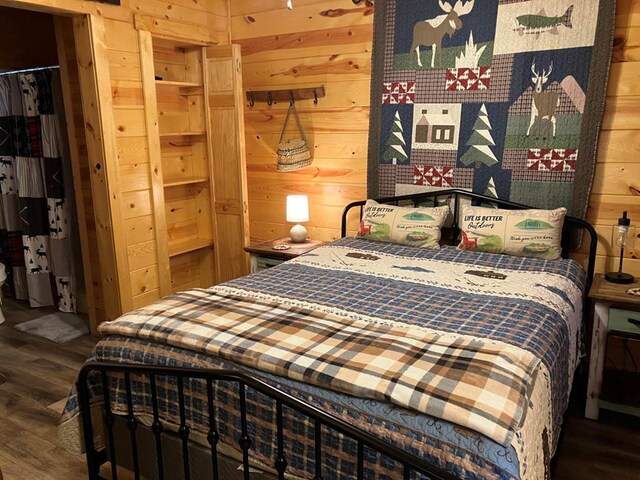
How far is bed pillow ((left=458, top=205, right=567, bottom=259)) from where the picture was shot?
2738mm

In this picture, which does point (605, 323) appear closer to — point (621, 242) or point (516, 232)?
point (621, 242)

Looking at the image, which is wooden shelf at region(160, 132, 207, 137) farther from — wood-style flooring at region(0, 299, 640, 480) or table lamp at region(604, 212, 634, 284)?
table lamp at region(604, 212, 634, 284)

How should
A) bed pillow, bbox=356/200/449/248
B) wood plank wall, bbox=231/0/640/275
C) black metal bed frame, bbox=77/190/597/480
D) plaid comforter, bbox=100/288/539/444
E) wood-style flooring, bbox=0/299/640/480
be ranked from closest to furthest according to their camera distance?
black metal bed frame, bbox=77/190/597/480 < plaid comforter, bbox=100/288/539/444 < wood-style flooring, bbox=0/299/640/480 < bed pillow, bbox=356/200/449/248 < wood plank wall, bbox=231/0/640/275

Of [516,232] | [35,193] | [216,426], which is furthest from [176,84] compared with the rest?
[216,426]

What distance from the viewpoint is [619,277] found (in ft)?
8.49

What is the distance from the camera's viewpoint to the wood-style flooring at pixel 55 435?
87.1 inches

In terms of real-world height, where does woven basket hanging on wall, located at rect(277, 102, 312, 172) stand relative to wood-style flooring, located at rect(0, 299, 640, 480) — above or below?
above

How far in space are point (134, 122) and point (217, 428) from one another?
233cm

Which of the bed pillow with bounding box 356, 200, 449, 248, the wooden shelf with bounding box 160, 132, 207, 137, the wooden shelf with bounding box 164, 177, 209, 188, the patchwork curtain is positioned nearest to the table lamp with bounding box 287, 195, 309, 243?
the bed pillow with bounding box 356, 200, 449, 248

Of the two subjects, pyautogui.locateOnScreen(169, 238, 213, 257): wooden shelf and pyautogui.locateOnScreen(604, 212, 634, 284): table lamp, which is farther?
pyautogui.locateOnScreen(169, 238, 213, 257): wooden shelf

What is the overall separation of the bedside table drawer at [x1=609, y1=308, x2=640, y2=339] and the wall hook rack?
2329 mm

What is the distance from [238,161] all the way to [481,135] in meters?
1.77

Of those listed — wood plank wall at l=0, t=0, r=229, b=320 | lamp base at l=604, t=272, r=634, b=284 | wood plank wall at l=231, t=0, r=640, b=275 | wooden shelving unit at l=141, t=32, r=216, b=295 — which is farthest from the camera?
wooden shelving unit at l=141, t=32, r=216, b=295

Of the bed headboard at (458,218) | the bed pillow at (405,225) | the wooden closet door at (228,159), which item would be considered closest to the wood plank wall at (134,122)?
the wooden closet door at (228,159)
